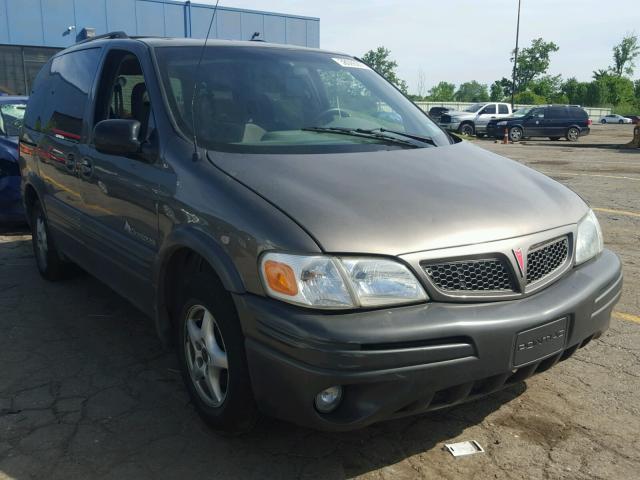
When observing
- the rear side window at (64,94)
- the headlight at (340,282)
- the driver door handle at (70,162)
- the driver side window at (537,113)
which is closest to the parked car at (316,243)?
the headlight at (340,282)

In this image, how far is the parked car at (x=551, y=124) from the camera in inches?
1099

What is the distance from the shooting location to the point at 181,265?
3008mm

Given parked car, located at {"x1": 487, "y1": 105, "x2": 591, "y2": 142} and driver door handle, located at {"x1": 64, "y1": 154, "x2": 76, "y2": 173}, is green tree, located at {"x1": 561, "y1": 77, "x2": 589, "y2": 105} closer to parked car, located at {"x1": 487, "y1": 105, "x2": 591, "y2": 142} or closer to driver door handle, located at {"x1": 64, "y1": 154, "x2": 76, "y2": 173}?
parked car, located at {"x1": 487, "y1": 105, "x2": 591, "y2": 142}

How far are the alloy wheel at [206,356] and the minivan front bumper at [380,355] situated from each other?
13.2 inches

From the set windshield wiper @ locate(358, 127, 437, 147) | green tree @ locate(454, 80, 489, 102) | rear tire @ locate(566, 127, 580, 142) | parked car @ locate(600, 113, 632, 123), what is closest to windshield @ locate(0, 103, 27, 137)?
windshield wiper @ locate(358, 127, 437, 147)

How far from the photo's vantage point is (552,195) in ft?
9.89

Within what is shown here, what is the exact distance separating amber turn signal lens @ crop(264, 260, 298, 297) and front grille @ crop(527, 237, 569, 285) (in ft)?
3.19

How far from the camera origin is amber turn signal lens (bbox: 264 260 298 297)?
91.2 inches

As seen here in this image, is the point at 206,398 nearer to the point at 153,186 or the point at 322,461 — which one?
the point at 322,461

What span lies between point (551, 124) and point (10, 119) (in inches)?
983

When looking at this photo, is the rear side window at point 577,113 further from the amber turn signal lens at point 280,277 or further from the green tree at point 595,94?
the green tree at point 595,94

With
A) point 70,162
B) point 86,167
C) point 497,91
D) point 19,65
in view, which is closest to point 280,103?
point 86,167

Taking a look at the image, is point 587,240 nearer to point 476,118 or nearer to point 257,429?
point 257,429

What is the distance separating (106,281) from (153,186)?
41.0 inches
